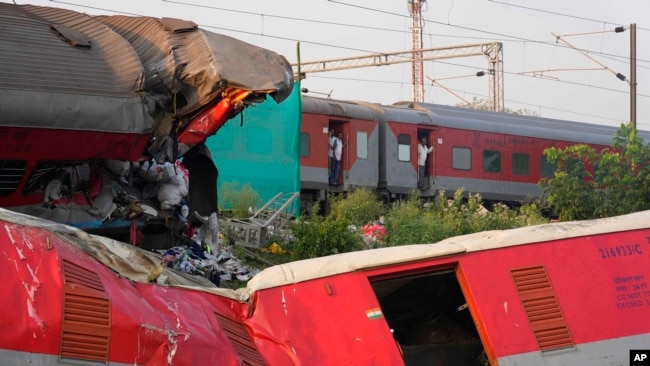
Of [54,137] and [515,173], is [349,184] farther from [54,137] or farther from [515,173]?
[54,137]

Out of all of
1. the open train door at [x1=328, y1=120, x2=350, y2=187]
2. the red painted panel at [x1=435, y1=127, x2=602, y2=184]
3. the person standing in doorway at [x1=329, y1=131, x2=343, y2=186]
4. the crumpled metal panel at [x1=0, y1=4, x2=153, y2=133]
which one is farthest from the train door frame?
the crumpled metal panel at [x1=0, y1=4, x2=153, y2=133]

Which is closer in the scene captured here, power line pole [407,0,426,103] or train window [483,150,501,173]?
train window [483,150,501,173]

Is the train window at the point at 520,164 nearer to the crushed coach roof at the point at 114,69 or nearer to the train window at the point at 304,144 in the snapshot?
the train window at the point at 304,144

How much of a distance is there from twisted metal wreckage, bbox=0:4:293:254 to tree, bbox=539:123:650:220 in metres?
10.8

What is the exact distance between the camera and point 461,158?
2505 cm

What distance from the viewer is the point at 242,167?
17.3 metres

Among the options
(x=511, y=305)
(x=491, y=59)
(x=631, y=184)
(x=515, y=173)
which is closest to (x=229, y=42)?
(x=511, y=305)

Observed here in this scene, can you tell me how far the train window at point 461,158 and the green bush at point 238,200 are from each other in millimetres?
10445

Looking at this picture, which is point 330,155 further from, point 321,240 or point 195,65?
point 195,65

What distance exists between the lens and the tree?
18.0m

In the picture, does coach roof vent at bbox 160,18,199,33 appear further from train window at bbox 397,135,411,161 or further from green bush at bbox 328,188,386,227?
train window at bbox 397,135,411,161

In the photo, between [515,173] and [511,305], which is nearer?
[511,305]

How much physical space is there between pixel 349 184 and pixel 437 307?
14.6 m

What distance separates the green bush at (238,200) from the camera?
14531 mm
